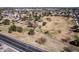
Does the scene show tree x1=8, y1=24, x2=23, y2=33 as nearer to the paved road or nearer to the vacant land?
the vacant land

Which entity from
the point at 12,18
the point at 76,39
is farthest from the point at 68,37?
the point at 12,18

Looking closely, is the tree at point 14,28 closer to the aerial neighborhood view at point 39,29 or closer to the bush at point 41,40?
the aerial neighborhood view at point 39,29

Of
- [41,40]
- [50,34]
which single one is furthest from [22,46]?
[50,34]

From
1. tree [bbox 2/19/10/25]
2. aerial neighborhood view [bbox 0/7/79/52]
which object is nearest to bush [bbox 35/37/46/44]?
aerial neighborhood view [bbox 0/7/79/52]

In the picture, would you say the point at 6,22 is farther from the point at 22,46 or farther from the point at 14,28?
the point at 22,46

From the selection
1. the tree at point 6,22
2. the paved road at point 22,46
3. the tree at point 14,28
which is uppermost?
the tree at point 6,22

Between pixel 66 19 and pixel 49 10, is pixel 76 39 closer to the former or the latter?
pixel 66 19

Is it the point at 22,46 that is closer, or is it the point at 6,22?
the point at 22,46

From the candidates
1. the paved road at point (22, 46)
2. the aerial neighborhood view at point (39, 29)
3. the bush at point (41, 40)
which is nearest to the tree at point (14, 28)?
the aerial neighborhood view at point (39, 29)
